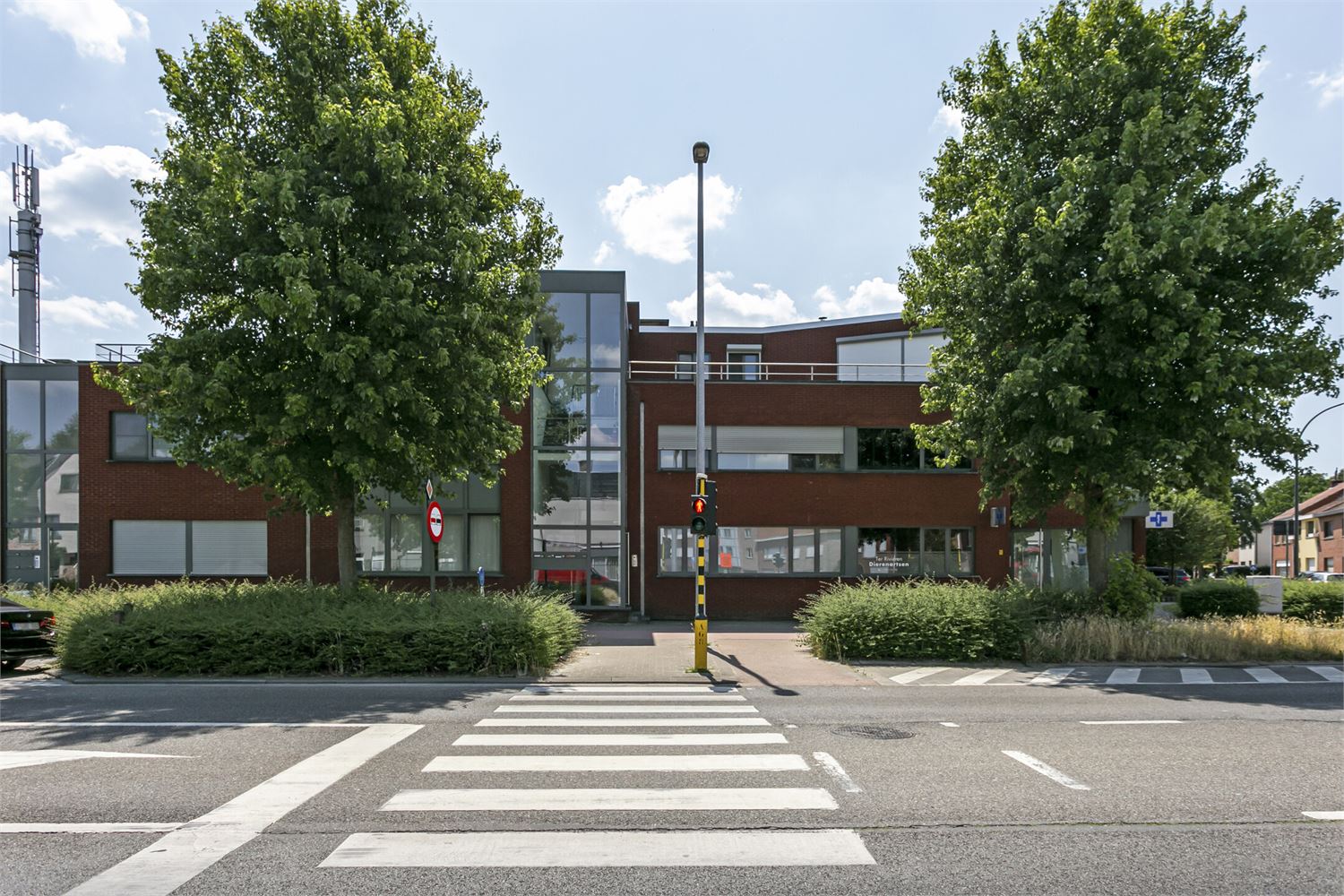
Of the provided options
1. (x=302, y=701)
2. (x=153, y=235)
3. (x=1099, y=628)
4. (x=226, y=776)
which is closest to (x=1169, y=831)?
(x=226, y=776)

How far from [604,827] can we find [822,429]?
60.4 feet

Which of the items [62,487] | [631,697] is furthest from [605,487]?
[62,487]

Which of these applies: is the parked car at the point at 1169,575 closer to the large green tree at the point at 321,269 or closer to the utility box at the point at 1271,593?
the utility box at the point at 1271,593

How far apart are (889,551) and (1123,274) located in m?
10.4

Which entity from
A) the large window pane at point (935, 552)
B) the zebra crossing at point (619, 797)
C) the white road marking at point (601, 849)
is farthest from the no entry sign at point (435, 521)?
the large window pane at point (935, 552)

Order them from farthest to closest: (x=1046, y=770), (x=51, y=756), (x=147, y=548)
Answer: (x=147, y=548) → (x=51, y=756) → (x=1046, y=770)

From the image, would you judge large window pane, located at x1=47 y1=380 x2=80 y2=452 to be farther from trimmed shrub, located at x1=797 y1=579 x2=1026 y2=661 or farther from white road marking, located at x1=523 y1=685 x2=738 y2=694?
trimmed shrub, located at x1=797 y1=579 x2=1026 y2=661

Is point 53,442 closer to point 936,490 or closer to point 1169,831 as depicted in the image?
point 936,490

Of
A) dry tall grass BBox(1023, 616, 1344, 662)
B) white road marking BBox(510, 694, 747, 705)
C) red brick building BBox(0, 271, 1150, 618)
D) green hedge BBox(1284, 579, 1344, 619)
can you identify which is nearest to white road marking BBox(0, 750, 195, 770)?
white road marking BBox(510, 694, 747, 705)

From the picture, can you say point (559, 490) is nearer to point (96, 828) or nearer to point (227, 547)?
point (227, 547)

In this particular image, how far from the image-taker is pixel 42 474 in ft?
75.6

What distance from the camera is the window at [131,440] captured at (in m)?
22.9

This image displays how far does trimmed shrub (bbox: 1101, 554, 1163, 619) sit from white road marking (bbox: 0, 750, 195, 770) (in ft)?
52.4

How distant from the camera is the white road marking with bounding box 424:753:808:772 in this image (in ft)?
24.0
